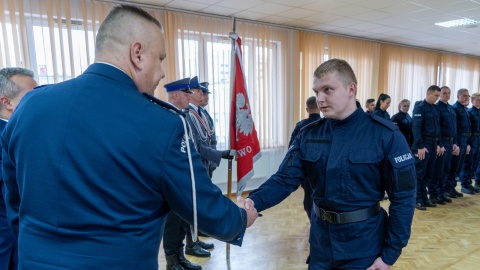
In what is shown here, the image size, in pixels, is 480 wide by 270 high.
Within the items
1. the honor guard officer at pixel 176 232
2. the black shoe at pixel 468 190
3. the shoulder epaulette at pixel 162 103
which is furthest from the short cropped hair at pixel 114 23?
the black shoe at pixel 468 190

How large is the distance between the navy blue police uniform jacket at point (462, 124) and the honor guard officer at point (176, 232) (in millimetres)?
4409

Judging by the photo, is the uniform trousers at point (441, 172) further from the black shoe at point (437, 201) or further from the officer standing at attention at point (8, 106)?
the officer standing at attention at point (8, 106)

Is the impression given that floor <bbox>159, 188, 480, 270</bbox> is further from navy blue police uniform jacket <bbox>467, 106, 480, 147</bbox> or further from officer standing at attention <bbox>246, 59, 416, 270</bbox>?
officer standing at attention <bbox>246, 59, 416, 270</bbox>

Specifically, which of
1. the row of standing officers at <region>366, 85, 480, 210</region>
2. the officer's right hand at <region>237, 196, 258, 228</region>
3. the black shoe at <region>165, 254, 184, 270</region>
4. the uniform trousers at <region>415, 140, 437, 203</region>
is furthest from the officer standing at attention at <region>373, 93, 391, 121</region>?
the officer's right hand at <region>237, 196, 258, 228</region>

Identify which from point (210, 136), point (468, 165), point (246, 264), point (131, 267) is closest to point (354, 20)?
point (468, 165)

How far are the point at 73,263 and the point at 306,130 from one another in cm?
118

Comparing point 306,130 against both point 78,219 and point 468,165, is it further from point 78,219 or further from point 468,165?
point 468,165

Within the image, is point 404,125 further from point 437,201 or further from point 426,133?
point 437,201

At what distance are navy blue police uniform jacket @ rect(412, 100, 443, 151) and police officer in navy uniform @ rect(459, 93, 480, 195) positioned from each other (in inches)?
52.5

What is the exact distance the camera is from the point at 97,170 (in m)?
0.76

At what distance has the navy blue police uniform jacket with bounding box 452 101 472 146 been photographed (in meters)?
4.81

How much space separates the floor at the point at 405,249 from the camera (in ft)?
9.31

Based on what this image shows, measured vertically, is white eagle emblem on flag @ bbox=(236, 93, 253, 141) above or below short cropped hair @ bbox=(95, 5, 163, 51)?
below

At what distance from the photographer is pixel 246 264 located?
2.84m
